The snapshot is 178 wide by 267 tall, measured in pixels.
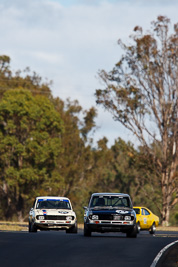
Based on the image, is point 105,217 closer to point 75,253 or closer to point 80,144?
point 75,253

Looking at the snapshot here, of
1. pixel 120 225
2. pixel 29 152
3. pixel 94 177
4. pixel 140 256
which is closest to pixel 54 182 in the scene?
pixel 29 152

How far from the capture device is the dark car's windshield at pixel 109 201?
26.8 metres

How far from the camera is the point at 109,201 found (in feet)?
88.6

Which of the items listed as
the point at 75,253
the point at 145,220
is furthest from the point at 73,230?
the point at 75,253

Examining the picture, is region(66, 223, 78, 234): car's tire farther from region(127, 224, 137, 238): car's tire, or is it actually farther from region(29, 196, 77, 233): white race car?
region(127, 224, 137, 238): car's tire

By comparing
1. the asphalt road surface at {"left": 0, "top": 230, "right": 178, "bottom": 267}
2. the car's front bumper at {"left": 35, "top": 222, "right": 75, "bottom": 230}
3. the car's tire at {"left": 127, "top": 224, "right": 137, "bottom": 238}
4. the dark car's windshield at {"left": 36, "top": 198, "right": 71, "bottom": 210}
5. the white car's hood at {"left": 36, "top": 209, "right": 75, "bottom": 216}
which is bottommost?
the asphalt road surface at {"left": 0, "top": 230, "right": 178, "bottom": 267}

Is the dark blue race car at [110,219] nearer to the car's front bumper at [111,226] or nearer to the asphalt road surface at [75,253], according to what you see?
the car's front bumper at [111,226]

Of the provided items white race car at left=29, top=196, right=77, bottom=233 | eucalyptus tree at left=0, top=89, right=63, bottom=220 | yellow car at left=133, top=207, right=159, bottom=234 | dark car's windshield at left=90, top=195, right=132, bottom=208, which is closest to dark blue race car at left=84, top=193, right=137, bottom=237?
dark car's windshield at left=90, top=195, right=132, bottom=208

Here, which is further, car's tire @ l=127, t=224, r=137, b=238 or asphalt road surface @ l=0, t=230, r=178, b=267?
car's tire @ l=127, t=224, r=137, b=238

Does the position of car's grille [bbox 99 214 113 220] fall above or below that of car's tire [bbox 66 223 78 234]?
above

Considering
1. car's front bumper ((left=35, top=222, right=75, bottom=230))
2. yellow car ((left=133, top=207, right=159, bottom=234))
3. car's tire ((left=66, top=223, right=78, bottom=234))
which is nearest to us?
car's front bumper ((left=35, top=222, right=75, bottom=230))

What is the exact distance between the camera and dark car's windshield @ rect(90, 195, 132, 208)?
2683 cm

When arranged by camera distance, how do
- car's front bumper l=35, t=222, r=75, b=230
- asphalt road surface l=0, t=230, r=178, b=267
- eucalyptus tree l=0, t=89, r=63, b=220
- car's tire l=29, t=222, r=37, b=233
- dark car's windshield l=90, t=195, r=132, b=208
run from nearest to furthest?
asphalt road surface l=0, t=230, r=178, b=267
dark car's windshield l=90, t=195, r=132, b=208
car's front bumper l=35, t=222, r=75, b=230
car's tire l=29, t=222, r=37, b=233
eucalyptus tree l=0, t=89, r=63, b=220

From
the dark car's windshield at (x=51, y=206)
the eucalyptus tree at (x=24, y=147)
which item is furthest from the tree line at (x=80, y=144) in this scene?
the dark car's windshield at (x=51, y=206)
